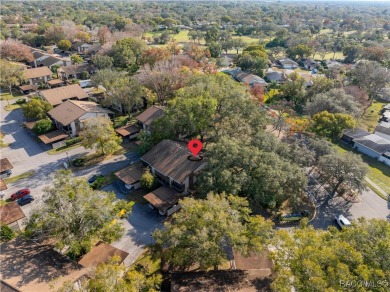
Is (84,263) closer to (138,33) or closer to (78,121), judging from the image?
(78,121)

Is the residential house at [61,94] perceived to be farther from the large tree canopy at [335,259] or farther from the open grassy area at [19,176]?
the large tree canopy at [335,259]

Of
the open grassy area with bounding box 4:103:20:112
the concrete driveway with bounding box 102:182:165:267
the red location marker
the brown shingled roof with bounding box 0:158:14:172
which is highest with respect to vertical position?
the red location marker

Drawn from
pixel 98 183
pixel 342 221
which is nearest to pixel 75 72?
pixel 98 183

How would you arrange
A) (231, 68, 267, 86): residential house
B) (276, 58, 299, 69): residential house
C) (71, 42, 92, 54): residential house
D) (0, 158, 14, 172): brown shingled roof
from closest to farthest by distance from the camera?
(0, 158, 14, 172): brown shingled roof → (231, 68, 267, 86): residential house → (276, 58, 299, 69): residential house → (71, 42, 92, 54): residential house

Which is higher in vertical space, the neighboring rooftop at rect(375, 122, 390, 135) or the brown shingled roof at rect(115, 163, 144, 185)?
the brown shingled roof at rect(115, 163, 144, 185)

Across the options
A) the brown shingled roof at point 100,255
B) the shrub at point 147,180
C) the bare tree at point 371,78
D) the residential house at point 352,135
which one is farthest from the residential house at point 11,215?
the bare tree at point 371,78

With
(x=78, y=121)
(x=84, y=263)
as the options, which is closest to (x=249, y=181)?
(x=84, y=263)

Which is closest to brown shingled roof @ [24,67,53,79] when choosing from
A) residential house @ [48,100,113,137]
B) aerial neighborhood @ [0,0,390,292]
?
aerial neighborhood @ [0,0,390,292]

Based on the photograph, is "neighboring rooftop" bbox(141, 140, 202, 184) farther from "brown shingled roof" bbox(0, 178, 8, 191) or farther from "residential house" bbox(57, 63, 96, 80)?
"residential house" bbox(57, 63, 96, 80)
